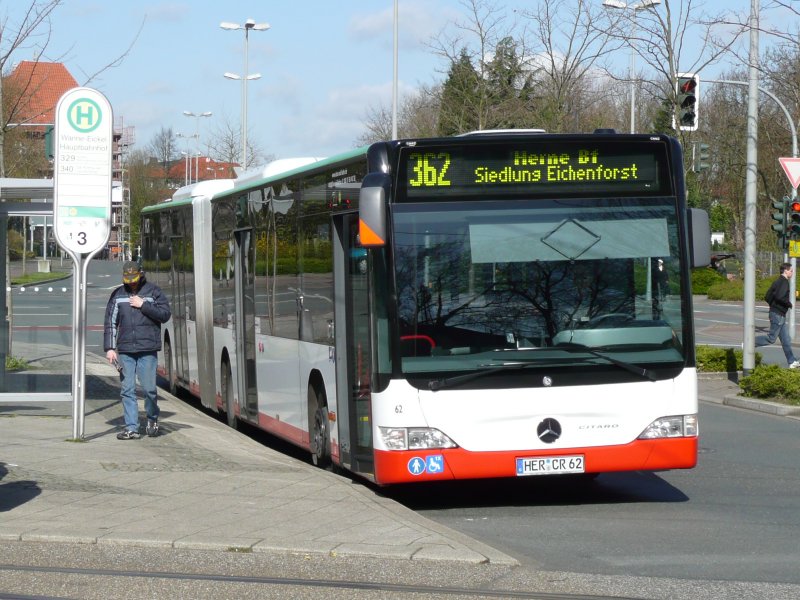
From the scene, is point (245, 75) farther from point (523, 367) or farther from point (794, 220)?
point (523, 367)

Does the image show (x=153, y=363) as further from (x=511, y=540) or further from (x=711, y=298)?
(x=711, y=298)

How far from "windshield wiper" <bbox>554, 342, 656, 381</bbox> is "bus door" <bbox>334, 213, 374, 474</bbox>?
1459 millimetres

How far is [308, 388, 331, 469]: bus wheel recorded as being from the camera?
11477 millimetres

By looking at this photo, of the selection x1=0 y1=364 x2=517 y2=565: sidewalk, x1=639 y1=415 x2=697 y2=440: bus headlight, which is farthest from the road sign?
x1=639 y1=415 x2=697 y2=440: bus headlight

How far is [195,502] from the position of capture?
379 inches

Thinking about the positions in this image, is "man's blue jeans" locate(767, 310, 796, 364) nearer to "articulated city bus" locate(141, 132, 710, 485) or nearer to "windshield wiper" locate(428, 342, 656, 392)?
"articulated city bus" locate(141, 132, 710, 485)

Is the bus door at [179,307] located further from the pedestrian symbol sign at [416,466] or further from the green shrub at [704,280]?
the green shrub at [704,280]

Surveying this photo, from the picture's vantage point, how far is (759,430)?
15.5 meters

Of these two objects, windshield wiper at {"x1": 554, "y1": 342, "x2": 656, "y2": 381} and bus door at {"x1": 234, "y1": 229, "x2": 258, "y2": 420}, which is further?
bus door at {"x1": 234, "y1": 229, "x2": 258, "y2": 420}

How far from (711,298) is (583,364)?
48.9 meters

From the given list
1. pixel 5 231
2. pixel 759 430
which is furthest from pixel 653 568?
pixel 5 231

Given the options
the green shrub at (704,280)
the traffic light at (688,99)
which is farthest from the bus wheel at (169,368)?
the green shrub at (704,280)

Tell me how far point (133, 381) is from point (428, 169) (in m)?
4.88

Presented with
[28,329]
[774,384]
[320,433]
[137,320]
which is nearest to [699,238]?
[320,433]
